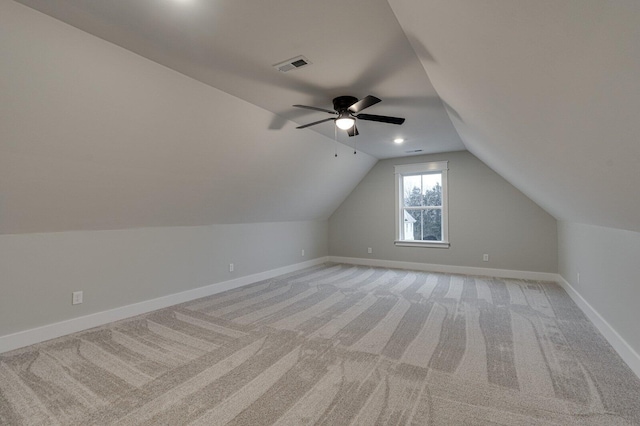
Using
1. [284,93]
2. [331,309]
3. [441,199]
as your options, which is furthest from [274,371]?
[441,199]

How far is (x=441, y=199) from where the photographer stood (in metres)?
5.88

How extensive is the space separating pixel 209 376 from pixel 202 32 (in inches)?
95.1

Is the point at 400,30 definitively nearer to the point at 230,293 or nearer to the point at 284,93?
the point at 284,93

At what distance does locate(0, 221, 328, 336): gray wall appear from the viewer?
8.43 feet

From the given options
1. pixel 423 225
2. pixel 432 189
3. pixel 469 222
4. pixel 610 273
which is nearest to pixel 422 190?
pixel 432 189

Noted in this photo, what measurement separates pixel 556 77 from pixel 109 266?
4.04 meters

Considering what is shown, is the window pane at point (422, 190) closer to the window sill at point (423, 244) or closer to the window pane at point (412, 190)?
the window pane at point (412, 190)

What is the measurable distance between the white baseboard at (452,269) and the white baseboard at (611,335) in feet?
3.70

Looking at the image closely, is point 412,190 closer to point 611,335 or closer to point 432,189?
point 432,189

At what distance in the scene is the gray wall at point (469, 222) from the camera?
16.6 feet

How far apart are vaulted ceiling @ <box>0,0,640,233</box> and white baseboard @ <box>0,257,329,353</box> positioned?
37.2 inches

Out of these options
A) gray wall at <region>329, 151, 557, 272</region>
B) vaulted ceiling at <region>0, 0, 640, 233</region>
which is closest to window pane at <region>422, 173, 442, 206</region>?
gray wall at <region>329, 151, 557, 272</region>

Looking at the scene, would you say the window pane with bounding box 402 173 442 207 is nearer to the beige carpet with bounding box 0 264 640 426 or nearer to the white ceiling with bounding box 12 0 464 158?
the beige carpet with bounding box 0 264 640 426

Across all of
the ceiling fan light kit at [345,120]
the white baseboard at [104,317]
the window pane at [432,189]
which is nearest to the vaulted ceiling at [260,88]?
the ceiling fan light kit at [345,120]
